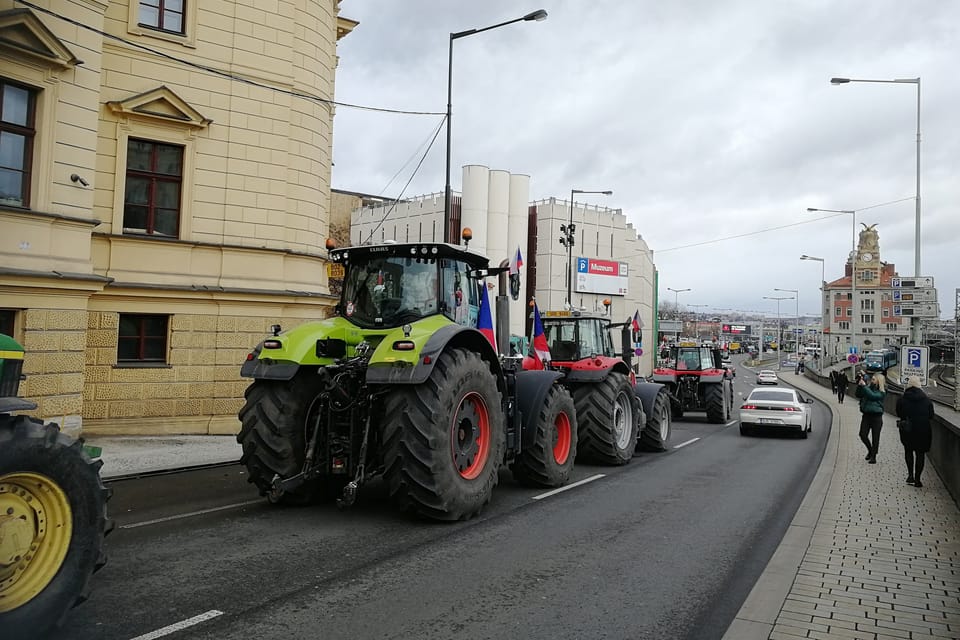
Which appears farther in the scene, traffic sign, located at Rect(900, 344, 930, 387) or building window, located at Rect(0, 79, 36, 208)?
traffic sign, located at Rect(900, 344, 930, 387)

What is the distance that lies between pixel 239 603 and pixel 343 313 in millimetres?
4062

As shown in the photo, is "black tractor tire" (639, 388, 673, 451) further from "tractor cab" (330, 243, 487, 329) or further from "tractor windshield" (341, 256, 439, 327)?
"tractor windshield" (341, 256, 439, 327)

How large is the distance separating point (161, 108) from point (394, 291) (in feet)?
29.4

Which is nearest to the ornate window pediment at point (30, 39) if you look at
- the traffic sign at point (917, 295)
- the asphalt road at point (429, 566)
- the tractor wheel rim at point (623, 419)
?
the asphalt road at point (429, 566)

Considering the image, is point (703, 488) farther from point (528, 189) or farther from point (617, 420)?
point (528, 189)

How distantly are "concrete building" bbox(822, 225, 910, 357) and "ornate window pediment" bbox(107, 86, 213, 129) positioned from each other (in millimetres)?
97042

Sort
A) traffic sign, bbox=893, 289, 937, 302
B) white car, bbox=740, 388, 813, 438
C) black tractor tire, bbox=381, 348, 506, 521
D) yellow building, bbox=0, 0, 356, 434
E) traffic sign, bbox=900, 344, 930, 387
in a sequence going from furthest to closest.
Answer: traffic sign, bbox=893, 289, 937, 302, traffic sign, bbox=900, 344, 930, 387, white car, bbox=740, 388, 813, 438, yellow building, bbox=0, 0, 356, 434, black tractor tire, bbox=381, 348, 506, 521

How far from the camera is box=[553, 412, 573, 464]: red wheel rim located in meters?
9.52

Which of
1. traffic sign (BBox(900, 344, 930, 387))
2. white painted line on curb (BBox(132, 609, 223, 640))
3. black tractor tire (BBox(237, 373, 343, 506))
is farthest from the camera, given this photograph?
traffic sign (BBox(900, 344, 930, 387))

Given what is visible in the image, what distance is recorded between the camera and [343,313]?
8.18 metres

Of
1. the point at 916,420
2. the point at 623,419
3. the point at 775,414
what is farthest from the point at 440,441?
the point at 775,414

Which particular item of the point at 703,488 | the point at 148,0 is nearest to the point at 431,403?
the point at 703,488

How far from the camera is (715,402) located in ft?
68.2

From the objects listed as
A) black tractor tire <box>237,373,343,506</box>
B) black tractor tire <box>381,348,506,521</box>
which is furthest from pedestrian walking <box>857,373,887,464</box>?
black tractor tire <box>237,373,343,506</box>
